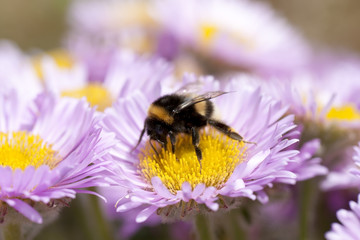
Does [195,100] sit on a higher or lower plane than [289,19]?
lower

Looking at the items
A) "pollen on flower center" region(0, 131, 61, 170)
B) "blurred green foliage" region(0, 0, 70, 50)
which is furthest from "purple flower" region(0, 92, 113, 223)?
"blurred green foliage" region(0, 0, 70, 50)

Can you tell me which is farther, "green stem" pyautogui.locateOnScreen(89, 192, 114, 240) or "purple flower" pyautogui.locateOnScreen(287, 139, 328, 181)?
"green stem" pyautogui.locateOnScreen(89, 192, 114, 240)

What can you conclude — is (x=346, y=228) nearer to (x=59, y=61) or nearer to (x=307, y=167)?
(x=307, y=167)

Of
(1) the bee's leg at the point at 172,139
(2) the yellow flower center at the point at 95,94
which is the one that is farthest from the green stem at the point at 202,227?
(2) the yellow flower center at the point at 95,94

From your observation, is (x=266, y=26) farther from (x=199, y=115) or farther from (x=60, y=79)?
(x=199, y=115)

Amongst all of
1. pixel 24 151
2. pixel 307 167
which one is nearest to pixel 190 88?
pixel 307 167

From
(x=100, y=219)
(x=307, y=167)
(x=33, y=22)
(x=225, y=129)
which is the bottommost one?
(x=100, y=219)

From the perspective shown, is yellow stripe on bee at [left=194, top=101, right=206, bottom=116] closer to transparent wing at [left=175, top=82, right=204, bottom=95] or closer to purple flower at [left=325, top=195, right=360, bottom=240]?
transparent wing at [left=175, top=82, right=204, bottom=95]
